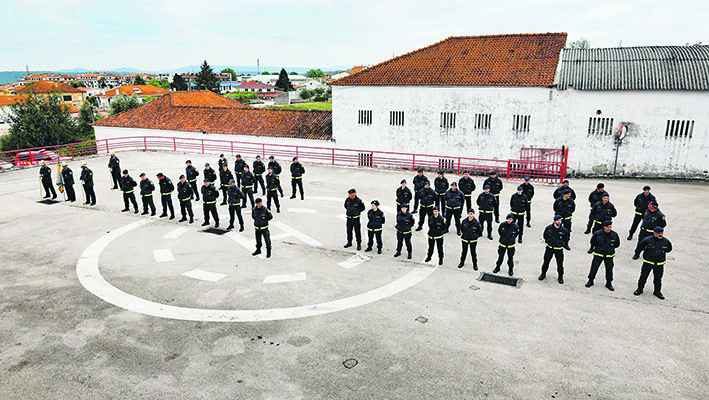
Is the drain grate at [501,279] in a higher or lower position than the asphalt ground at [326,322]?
higher

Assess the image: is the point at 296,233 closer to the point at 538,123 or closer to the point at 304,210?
the point at 304,210

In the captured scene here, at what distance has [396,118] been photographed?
3006 centimetres

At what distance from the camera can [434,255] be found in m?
12.3

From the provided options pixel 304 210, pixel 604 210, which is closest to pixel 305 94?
pixel 304 210

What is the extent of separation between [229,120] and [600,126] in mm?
28632

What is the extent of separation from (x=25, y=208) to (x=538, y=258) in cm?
1931

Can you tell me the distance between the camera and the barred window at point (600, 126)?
24844 millimetres

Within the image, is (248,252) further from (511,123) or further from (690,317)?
(511,123)

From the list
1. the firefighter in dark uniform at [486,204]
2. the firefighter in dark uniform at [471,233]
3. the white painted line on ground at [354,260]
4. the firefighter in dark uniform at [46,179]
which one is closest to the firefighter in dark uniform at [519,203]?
the firefighter in dark uniform at [486,204]

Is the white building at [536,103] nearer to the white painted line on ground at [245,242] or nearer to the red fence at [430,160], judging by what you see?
the red fence at [430,160]

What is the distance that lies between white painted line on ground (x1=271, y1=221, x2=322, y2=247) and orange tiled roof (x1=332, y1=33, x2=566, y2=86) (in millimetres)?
17350

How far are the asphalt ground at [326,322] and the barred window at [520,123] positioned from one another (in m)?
13.4

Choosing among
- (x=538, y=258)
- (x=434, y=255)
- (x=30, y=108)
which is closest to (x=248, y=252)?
(x=434, y=255)

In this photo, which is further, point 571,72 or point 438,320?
point 571,72
